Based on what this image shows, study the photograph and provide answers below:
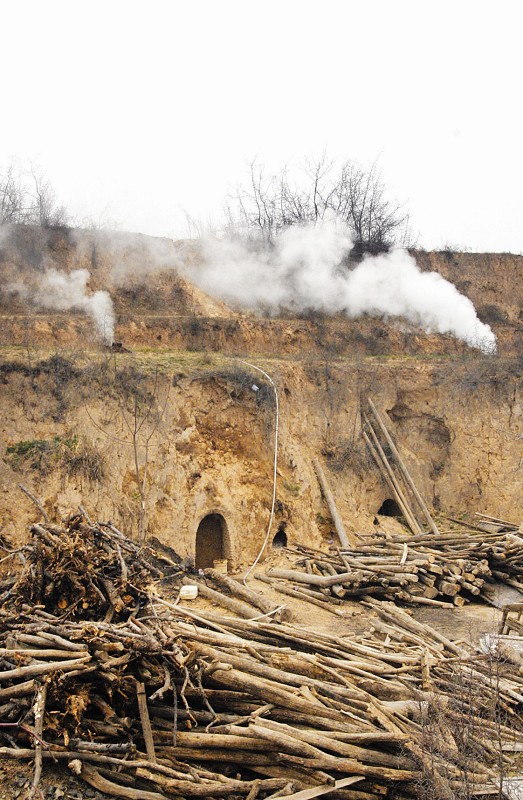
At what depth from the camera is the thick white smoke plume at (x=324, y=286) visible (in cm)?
2509

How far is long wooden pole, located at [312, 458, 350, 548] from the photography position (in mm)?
16578

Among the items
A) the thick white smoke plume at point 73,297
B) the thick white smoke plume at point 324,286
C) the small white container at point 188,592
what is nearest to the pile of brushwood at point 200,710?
the small white container at point 188,592

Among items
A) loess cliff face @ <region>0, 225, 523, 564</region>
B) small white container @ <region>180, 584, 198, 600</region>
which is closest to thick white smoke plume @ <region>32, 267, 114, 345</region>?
loess cliff face @ <region>0, 225, 523, 564</region>

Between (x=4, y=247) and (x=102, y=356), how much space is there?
8226 mm

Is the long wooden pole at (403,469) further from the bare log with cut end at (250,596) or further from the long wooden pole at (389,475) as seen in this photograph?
the bare log with cut end at (250,596)

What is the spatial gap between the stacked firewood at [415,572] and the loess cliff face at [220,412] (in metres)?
3.13

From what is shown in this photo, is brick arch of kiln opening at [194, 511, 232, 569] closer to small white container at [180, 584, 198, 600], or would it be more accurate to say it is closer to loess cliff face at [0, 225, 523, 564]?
loess cliff face at [0, 225, 523, 564]

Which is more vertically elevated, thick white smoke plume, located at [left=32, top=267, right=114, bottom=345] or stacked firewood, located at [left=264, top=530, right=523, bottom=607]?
thick white smoke plume, located at [left=32, top=267, right=114, bottom=345]

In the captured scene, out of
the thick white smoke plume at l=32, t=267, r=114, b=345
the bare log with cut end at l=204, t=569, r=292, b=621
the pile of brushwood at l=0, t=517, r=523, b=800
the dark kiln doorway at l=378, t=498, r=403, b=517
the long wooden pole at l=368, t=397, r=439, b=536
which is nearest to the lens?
the pile of brushwood at l=0, t=517, r=523, b=800

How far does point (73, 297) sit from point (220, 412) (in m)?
8.07

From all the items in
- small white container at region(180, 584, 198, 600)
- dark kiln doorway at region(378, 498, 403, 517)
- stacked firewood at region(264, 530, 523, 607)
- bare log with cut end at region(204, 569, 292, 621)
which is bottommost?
dark kiln doorway at region(378, 498, 403, 517)

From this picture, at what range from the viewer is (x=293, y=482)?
17.7 m

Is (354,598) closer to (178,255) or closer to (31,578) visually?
(31,578)

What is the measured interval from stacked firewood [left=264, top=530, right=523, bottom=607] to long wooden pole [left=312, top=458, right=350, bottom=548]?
214 centimetres
